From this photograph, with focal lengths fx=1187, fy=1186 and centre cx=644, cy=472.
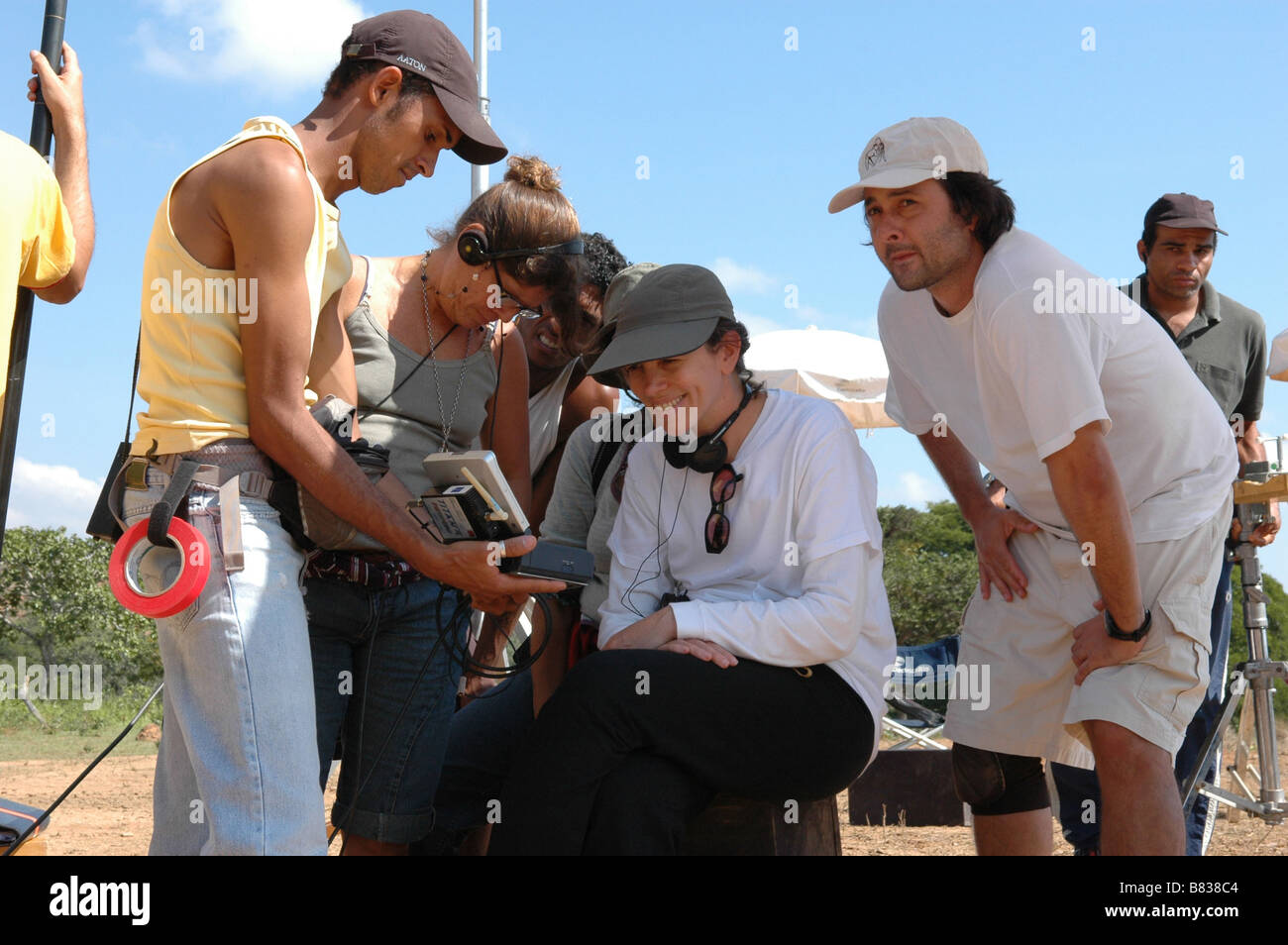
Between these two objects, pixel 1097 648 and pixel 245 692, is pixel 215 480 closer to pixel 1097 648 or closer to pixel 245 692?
pixel 245 692

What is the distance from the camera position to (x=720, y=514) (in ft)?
9.55

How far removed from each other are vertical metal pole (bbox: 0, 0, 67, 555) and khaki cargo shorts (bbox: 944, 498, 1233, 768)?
2527mm

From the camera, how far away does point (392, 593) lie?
2936 mm

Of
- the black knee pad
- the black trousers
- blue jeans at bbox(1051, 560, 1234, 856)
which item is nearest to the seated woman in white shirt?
the black trousers

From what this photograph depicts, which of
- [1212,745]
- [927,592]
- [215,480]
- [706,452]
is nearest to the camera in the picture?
[215,480]

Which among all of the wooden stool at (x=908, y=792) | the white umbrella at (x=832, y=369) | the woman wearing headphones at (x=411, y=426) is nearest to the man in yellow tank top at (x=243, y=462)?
the woman wearing headphones at (x=411, y=426)

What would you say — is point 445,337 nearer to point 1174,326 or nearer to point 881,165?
point 881,165

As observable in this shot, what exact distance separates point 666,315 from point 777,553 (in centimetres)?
67

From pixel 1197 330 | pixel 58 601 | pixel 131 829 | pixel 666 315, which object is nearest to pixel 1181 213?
pixel 1197 330

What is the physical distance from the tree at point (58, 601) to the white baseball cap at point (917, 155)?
10.2m

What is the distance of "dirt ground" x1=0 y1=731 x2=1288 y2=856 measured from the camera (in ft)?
19.5

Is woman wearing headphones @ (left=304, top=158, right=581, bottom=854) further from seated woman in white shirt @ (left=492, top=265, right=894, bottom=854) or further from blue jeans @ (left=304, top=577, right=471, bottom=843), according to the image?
seated woman in white shirt @ (left=492, top=265, right=894, bottom=854)

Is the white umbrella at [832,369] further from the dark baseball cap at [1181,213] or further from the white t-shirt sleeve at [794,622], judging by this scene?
the white t-shirt sleeve at [794,622]
